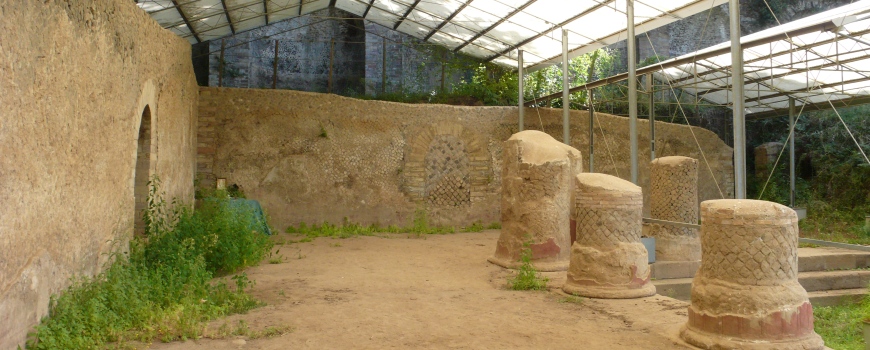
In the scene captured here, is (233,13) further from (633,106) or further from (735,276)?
(735,276)

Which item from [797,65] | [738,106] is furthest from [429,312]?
[797,65]

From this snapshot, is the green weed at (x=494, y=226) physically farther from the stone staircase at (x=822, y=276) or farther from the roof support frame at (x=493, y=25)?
the stone staircase at (x=822, y=276)

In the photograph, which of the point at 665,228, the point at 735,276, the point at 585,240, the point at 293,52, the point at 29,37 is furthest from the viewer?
the point at 293,52

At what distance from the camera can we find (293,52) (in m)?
21.1

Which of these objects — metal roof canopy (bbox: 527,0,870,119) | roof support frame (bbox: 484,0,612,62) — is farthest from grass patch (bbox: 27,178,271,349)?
metal roof canopy (bbox: 527,0,870,119)

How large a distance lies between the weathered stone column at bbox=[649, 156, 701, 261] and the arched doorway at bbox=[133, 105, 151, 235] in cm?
655

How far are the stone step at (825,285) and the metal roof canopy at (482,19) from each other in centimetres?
406

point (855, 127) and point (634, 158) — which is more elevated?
point (855, 127)

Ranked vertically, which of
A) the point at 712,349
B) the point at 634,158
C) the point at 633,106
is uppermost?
the point at 633,106

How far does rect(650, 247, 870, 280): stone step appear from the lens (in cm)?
845

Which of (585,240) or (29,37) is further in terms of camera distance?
(585,240)

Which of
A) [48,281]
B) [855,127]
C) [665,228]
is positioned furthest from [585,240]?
[855,127]

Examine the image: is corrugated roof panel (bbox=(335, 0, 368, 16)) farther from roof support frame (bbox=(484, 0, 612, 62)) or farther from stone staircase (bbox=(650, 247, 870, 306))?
stone staircase (bbox=(650, 247, 870, 306))

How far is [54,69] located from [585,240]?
4.50m
